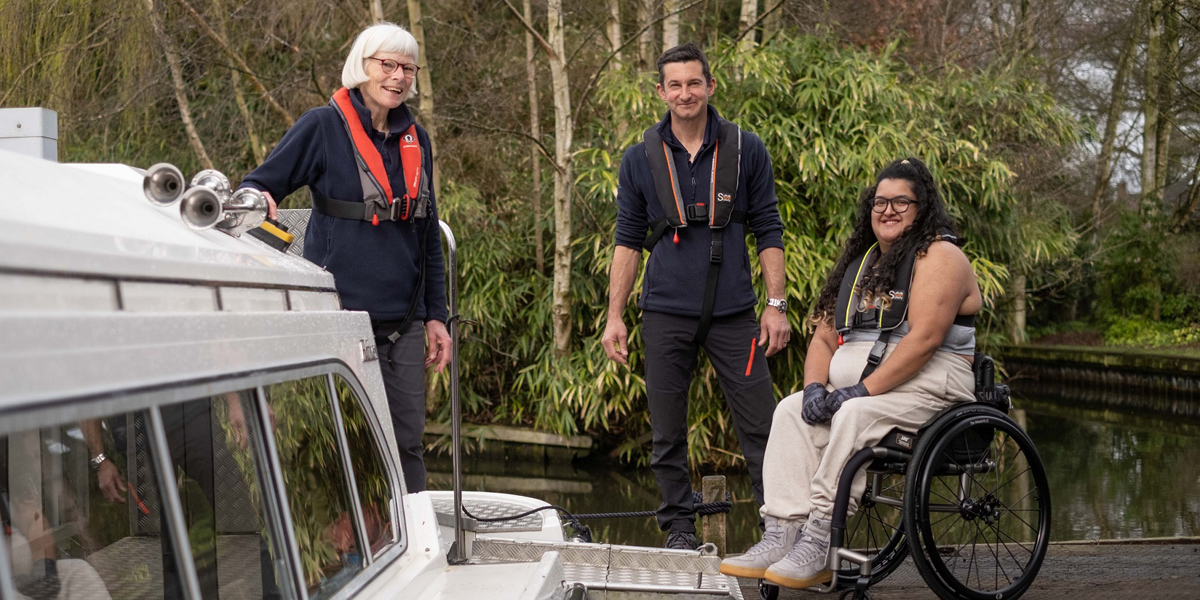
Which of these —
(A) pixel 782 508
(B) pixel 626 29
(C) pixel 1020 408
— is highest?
(B) pixel 626 29

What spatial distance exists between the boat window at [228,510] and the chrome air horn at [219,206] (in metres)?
0.33

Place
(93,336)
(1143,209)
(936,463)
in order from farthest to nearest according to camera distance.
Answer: (1143,209) < (936,463) < (93,336)

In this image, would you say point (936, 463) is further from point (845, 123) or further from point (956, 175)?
point (956, 175)

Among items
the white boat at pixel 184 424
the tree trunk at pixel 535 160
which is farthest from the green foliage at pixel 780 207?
the white boat at pixel 184 424

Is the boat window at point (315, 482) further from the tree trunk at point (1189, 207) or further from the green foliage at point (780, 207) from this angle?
the tree trunk at point (1189, 207)

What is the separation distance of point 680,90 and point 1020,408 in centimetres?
1120

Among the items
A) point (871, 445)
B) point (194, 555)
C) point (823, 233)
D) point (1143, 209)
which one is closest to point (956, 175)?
point (823, 233)

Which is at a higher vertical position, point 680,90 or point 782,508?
point 680,90

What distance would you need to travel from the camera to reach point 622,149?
859 centimetres

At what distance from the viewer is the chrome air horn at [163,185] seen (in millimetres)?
1758

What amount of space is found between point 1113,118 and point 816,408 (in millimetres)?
19274

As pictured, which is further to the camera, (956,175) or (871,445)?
(956,175)

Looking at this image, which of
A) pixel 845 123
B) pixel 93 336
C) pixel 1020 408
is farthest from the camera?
pixel 1020 408

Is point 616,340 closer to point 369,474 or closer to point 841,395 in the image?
point 841,395
